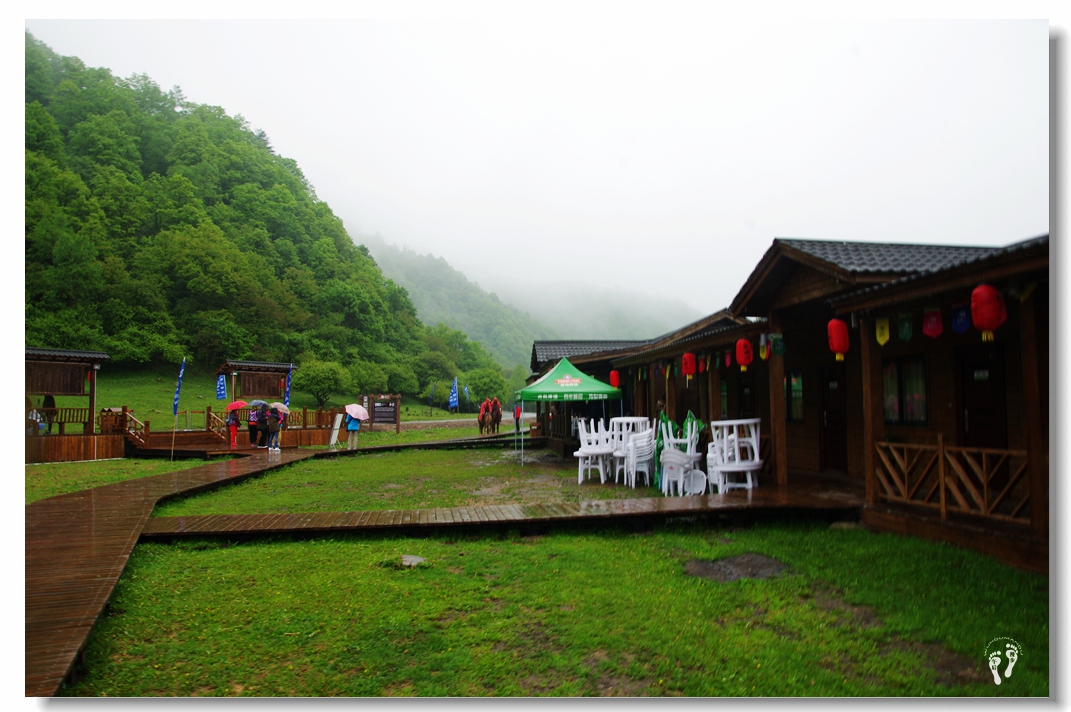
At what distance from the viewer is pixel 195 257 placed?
4666 cm

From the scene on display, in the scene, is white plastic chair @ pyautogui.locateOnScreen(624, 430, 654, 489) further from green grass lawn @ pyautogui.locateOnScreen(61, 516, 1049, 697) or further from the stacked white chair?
green grass lawn @ pyautogui.locateOnScreen(61, 516, 1049, 697)

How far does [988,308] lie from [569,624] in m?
3.87

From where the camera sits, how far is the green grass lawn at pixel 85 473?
10320 millimetres

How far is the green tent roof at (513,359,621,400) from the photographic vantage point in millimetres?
10891

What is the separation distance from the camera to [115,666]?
3334 mm

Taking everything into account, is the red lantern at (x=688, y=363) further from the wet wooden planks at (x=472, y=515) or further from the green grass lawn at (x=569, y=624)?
the green grass lawn at (x=569, y=624)

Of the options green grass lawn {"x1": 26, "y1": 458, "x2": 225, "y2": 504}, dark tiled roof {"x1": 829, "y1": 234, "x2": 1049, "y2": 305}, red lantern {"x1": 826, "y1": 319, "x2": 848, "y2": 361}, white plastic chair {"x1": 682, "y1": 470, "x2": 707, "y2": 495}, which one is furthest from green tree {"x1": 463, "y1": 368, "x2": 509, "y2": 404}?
dark tiled roof {"x1": 829, "y1": 234, "x2": 1049, "y2": 305}

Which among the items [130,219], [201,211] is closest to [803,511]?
[130,219]

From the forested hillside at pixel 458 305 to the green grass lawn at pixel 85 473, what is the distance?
83174 millimetres

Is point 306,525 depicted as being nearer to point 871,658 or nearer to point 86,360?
point 871,658

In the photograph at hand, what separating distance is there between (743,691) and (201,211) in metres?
58.3

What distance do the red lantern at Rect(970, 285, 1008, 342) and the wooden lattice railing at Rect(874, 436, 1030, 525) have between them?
3.56 ft

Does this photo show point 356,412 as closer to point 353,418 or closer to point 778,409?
point 353,418

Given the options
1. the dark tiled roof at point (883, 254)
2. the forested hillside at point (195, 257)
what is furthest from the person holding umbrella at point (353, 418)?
the forested hillside at point (195, 257)
